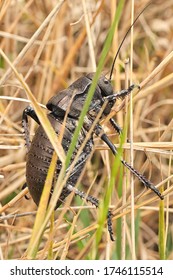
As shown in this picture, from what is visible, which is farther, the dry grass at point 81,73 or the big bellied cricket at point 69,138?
the dry grass at point 81,73

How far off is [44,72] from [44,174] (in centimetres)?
155

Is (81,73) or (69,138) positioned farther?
(81,73)

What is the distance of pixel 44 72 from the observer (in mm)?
3994

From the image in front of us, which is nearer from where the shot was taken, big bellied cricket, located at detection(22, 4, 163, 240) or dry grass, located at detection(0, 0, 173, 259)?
big bellied cricket, located at detection(22, 4, 163, 240)

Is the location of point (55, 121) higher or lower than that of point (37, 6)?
lower

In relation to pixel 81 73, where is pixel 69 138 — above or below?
below
